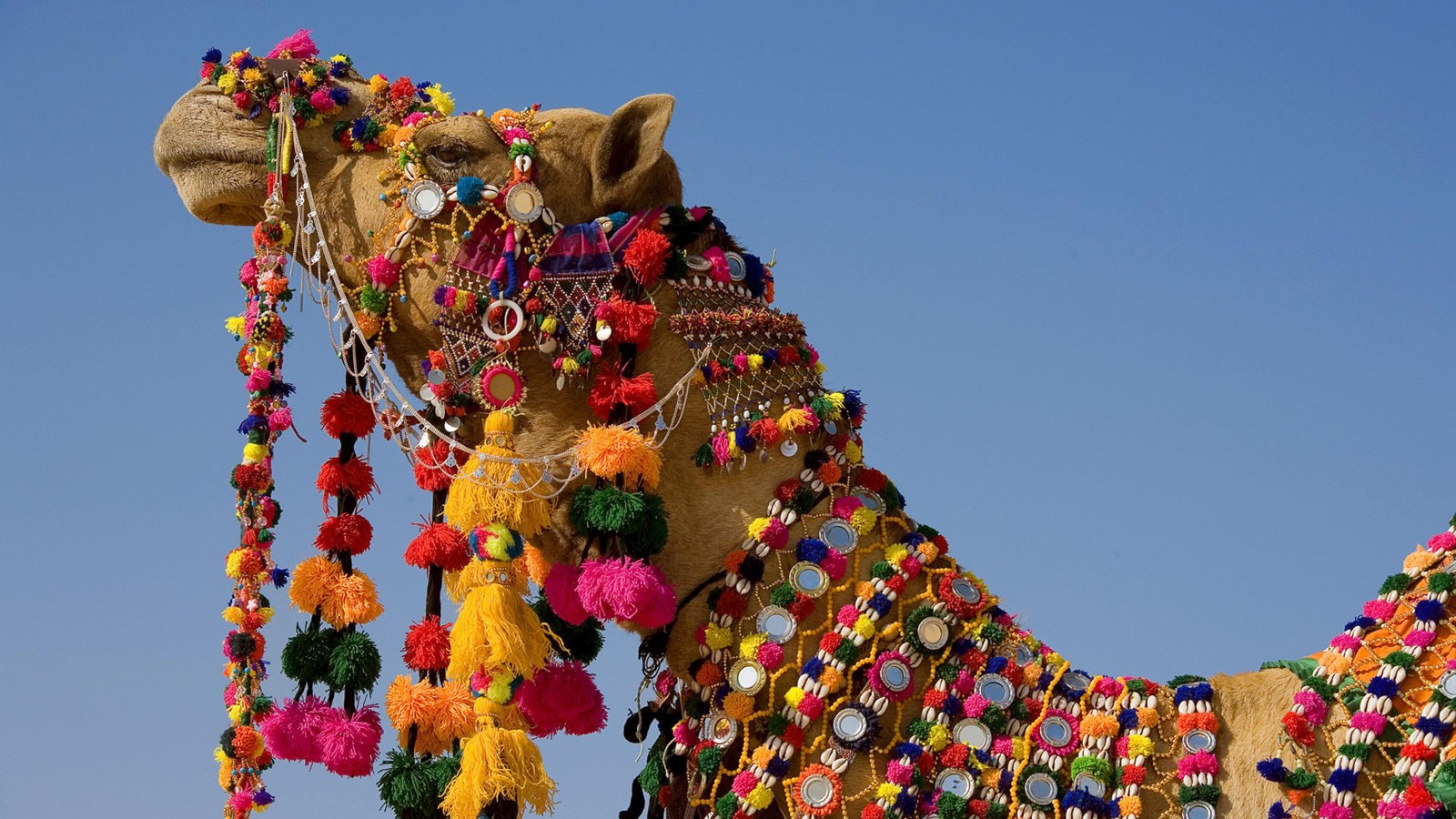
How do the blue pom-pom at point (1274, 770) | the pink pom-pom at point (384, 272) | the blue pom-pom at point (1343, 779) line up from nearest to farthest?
1. the blue pom-pom at point (1343, 779)
2. the blue pom-pom at point (1274, 770)
3. the pink pom-pom at point (384, 272)

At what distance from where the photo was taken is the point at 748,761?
5.92 metres

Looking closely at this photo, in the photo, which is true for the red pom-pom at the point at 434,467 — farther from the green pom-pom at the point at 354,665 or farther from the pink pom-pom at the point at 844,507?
the pink pom-pom at the point at 844,507

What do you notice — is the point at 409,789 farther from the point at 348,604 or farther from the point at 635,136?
the point at 635,136

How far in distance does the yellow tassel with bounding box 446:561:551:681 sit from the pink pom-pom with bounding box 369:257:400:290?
103 centimetres

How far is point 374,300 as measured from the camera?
6.25 m

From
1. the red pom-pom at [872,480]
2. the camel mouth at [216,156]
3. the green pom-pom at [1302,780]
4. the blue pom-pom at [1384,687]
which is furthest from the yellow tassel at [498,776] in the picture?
the blue pom-pom at [1384,687]

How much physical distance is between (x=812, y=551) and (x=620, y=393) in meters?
0.81

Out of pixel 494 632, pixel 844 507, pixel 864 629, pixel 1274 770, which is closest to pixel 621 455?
pixel 494 632

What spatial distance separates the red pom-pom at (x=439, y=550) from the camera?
609 centimetres

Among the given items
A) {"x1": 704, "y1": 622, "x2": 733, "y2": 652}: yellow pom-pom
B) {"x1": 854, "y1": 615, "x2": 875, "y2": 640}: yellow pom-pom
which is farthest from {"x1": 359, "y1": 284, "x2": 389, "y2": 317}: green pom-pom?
{"x1": 854, "y1": 615, "x2": 875, "y2": 640}: yellow pom-pom

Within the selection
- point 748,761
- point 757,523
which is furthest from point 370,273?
point 748,761

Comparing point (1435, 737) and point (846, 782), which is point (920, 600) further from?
point (1435, 737)

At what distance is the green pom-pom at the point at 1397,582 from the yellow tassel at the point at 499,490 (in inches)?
109

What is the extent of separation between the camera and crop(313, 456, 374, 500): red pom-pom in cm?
643
